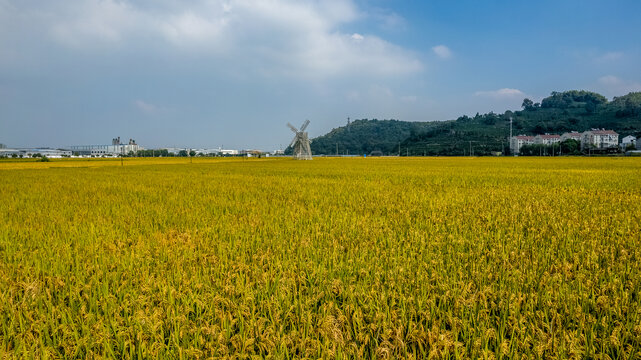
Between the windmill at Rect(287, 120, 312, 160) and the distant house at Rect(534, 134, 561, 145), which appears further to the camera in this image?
the distant house at Rect(534, 134, 561, 145)

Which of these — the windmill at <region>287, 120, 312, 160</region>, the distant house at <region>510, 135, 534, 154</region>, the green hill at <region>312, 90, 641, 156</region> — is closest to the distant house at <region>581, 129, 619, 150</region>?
the green hill at <region>312, 90, 641, 156</region>

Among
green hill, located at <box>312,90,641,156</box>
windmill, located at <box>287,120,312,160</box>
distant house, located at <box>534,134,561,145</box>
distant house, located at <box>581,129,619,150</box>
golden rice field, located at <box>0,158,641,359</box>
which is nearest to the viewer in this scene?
golden rice field, located at <box>0,158,641,359</box>

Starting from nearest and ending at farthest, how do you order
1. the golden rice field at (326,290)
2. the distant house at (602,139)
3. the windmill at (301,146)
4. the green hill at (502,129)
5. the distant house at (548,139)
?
the golden rice field at (326,290)
the windmill at (301,146)
the distant house at (602,139)
the distant house at (548,139)
the green hill at (502,129)

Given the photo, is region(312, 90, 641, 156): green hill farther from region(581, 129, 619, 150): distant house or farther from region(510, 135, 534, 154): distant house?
region(581, 129, 619, 150): distant house

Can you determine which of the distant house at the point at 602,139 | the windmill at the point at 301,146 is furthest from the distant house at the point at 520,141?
the windmill at the point at 301,146

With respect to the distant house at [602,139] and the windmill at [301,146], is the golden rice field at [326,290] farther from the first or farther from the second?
the distant house at [602,139]

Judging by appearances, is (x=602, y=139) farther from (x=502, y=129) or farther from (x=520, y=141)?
(x=502, y=129)

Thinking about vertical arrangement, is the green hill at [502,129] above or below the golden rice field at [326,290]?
above

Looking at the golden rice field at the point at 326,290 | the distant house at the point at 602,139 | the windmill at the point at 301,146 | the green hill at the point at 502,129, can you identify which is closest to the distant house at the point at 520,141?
the green hill at the point at 502,129

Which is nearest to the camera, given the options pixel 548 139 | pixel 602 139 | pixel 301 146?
pixel 301 146

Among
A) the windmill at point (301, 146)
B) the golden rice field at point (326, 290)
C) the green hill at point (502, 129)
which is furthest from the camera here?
the green hill at point (502, 129)

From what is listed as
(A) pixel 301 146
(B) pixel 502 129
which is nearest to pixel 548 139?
(B) pixel 502 129

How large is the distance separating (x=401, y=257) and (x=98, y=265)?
296cm

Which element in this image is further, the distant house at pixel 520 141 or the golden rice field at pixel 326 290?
the distant house at pixel 520 141
